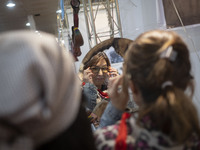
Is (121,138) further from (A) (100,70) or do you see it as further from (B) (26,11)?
(B) (26,11)

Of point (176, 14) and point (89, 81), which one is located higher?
point (176, 14)

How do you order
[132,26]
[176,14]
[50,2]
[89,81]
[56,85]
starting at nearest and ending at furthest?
[56,85]
[89,81]
[176,14]
[132,26]
[50,2]

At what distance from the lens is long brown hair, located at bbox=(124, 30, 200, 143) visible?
0.61 m

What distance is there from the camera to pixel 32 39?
49cm

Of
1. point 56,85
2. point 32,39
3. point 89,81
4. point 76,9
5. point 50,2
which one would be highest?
point 50,2

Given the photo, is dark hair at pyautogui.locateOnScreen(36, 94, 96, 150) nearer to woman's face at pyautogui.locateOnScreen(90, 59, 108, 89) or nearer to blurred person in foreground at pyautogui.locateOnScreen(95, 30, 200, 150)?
blurred person in foreground at pyautogui.locateOnScreen(95, 30, 200, 150)

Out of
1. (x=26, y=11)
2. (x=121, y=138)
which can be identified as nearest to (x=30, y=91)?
(x=121, y=138)

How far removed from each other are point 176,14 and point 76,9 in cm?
111

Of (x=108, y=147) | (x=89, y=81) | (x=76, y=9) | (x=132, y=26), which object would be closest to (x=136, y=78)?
(x=108, y=147)

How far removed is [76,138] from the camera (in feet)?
1.82

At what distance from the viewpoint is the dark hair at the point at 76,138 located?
1.70 feet

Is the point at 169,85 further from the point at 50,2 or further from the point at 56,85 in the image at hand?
the point at 50,2

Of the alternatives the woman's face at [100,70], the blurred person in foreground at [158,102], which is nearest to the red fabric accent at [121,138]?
the blurred person in foreground at [158,102]

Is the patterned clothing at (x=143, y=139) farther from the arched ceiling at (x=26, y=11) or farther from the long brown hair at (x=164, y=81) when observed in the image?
the arched ceiling at (x=26, y=11)
